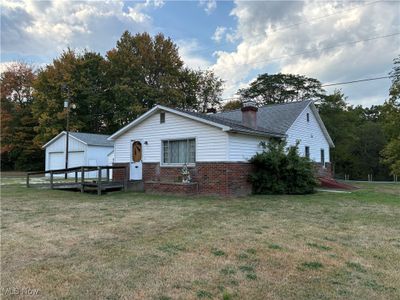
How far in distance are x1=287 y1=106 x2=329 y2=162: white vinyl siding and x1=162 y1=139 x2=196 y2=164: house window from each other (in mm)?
5453

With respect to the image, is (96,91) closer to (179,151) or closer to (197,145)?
(179,151)

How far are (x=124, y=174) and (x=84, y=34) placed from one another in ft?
39.6

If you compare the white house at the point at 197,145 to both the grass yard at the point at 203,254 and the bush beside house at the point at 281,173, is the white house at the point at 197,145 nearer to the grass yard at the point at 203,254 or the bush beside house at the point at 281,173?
the bush beside house at the point at 281,173

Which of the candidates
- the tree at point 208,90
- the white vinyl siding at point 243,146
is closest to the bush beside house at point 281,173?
the white vinyl siding at point 243,146

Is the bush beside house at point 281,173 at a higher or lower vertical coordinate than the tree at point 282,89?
lower

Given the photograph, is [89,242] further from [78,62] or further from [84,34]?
[78,62]

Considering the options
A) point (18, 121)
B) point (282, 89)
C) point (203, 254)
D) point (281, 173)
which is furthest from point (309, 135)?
point (18, 121)

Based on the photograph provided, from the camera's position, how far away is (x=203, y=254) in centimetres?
434

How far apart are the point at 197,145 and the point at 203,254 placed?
809 centimetres

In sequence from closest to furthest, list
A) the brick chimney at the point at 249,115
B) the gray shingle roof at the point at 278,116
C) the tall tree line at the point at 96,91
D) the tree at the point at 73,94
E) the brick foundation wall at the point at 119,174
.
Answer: the brick chimney at the point at 249,115 → the brick foundation wall at the point at 119,174 → the gray shingle roof at the point at 278,116 → the tall tree line at the point at 96,91 → the tree at the point at 73,94

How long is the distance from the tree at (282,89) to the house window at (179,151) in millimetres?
26241

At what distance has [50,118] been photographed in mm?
32031

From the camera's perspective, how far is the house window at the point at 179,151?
12547mm

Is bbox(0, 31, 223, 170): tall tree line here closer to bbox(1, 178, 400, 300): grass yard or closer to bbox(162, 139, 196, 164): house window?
bbox(162, 139, 196, 164): house window
